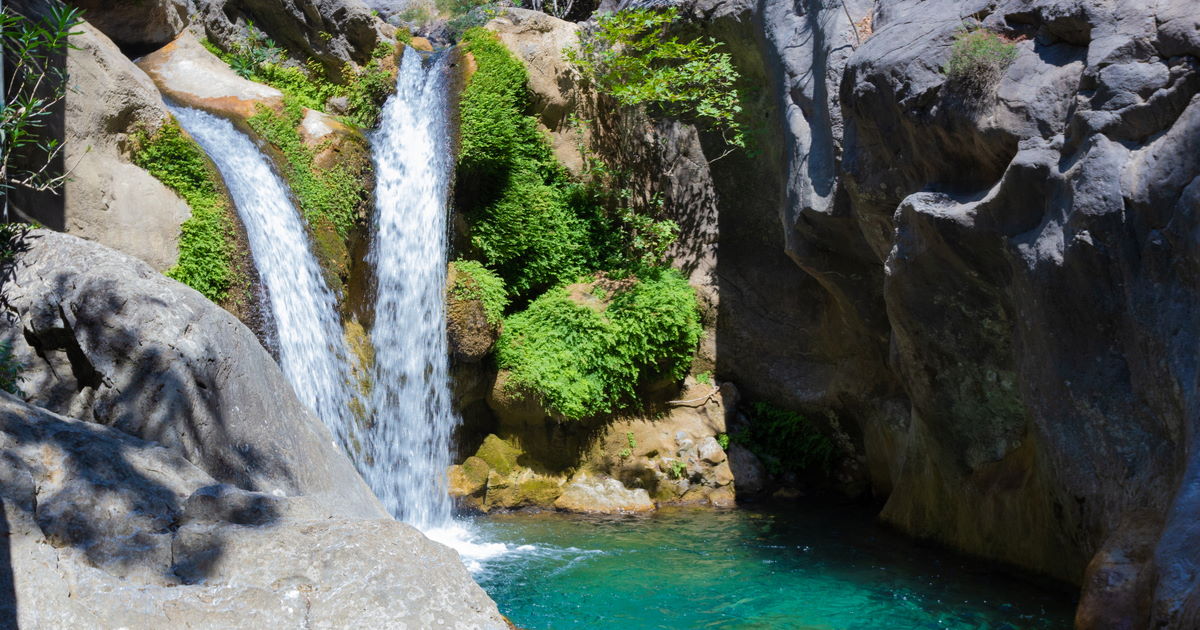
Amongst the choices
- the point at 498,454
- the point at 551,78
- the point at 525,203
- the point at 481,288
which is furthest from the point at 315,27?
the point at 498,454

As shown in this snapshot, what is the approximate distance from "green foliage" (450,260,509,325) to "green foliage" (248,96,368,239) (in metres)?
1.36

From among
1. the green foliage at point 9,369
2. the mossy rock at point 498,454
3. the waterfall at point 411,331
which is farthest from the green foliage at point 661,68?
the green foliage at point 9,369

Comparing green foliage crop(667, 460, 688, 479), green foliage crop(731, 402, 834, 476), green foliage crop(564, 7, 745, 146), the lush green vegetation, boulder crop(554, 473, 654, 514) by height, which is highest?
green foliage crop(564, 7, 745, 146)

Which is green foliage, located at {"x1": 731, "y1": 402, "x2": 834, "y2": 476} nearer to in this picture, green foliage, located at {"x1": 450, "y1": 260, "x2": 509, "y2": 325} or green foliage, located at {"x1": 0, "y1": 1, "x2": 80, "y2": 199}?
green foliage, located at {"x1": 450, "y1": 260, "x2": 509, "y2": 325}

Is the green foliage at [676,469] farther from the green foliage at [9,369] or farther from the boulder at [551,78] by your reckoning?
the green foliage at [9,369]

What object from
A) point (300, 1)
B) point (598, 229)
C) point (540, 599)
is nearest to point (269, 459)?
point (540, 599)

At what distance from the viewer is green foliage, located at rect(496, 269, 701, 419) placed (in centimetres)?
1054

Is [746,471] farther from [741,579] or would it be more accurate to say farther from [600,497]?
[741,579]

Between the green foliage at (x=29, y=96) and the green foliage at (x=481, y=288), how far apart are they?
416cm

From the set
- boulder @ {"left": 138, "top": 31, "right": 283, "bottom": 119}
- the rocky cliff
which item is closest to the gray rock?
the rocky cliff

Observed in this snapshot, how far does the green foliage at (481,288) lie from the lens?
1032 centimetres

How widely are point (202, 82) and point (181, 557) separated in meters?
9.21

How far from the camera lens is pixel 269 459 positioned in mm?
5039

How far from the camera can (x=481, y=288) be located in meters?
10.5
